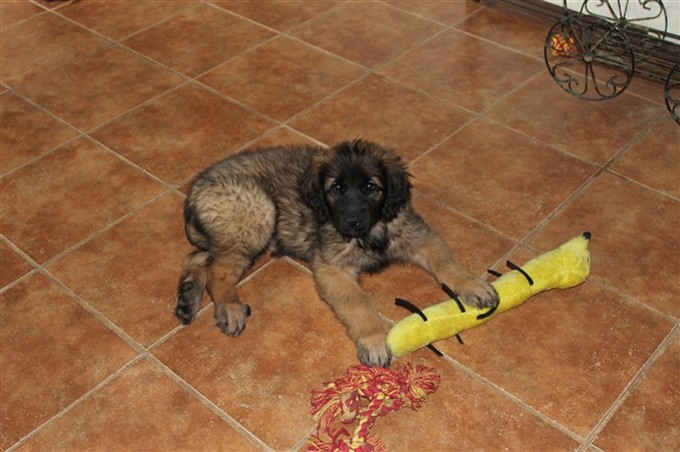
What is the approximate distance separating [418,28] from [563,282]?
249 centimetres

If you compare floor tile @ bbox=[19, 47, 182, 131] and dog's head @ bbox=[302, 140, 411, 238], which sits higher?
dog's head @ bbox=[302, 140, 411, 238]

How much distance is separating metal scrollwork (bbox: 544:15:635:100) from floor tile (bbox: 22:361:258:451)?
2.62 m

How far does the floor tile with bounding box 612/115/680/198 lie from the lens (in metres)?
3.57

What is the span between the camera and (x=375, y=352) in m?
2.64

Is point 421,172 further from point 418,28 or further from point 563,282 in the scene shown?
point 418,28

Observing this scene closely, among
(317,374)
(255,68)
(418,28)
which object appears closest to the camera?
(317,374)

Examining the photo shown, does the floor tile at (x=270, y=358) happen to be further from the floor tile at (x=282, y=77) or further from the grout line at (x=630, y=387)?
the floor tile at (x=282, y=77)

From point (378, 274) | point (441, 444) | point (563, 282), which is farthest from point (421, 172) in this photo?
point (441, 444)

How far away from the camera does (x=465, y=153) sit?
3.77 meters

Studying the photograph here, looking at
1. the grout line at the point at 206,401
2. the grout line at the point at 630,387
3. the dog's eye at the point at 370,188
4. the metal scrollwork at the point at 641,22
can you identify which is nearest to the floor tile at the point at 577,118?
the metal scrollwork at the point at 641,22

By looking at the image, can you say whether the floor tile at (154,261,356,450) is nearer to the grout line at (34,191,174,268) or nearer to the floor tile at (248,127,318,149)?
the grout line at (34,191,174,268)

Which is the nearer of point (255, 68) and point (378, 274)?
point (378, 274)

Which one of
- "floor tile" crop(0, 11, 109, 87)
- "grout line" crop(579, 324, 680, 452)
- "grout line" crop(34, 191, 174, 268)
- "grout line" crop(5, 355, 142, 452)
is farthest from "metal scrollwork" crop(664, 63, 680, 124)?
"floor tile" crop(0, 11, 109, 87)

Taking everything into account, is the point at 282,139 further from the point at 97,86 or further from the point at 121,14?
the point at 121,14
